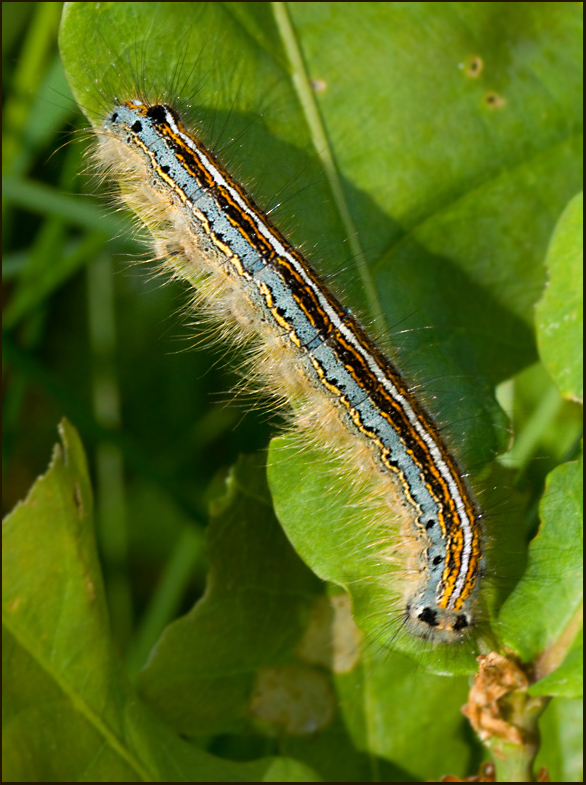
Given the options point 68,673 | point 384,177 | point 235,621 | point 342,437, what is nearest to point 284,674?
point 235,621

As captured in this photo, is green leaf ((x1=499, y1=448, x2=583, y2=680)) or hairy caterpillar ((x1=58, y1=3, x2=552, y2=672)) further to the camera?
hairy caterpillar ((x1=58, y1=3, x2=552, y2=672))

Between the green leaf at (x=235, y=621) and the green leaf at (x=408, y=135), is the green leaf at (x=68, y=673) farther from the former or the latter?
the green leaf at (x=408, y=135)

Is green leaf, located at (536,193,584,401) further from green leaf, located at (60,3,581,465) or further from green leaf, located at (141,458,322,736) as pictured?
green leaf, located at (141,458,322,736)

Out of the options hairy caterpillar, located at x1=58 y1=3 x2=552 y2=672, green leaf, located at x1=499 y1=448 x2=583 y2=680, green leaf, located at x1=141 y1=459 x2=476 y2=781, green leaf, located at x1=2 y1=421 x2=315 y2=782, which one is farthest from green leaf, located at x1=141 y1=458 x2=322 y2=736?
green leaf, located at x1=499 y1=448 x2=583 y2=680

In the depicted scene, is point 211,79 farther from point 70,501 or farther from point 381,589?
point 381,589

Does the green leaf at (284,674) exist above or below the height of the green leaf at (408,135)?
below

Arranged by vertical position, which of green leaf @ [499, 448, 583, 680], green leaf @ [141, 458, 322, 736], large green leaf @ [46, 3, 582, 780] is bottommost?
green leaf @ [499, 448, 583, 680]

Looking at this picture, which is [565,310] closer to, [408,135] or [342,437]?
[342,437]

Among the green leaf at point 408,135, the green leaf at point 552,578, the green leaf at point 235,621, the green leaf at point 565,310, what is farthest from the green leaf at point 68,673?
the green leaf at point 565,310
